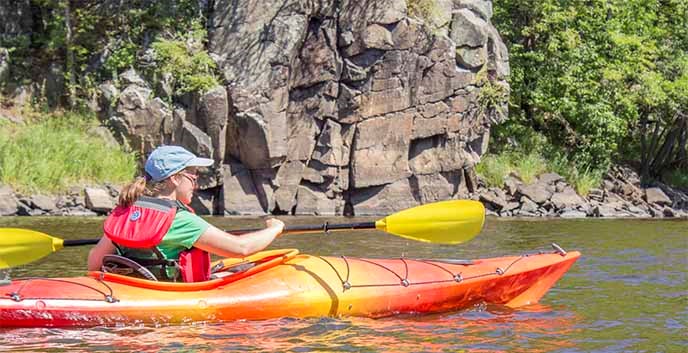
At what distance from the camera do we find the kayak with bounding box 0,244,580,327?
620cm

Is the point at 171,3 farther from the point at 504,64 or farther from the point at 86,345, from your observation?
the point at 86,345

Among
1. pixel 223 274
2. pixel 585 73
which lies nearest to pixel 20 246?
pixel 223 274

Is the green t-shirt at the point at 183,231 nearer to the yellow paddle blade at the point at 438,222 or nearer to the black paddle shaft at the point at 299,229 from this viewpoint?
the black paddle shaft at the point at 299,229

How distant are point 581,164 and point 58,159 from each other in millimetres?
10133

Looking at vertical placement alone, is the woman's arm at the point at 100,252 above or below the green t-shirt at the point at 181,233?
below

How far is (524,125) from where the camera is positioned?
Result: 70.0 ft

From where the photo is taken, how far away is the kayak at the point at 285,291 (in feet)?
20.3

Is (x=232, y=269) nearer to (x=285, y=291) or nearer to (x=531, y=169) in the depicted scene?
(x=285, y=291)

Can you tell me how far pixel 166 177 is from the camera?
6176 millimetres

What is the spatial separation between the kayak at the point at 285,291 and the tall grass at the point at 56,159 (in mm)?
9420

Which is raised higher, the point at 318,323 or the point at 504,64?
the point at 504,64

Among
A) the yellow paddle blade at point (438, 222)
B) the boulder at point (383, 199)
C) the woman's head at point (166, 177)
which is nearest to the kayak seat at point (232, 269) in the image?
the woman's head at point (166, 177)

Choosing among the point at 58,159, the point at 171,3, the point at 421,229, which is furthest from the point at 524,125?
the point at 421,229

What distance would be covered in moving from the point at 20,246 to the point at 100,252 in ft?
2.76
